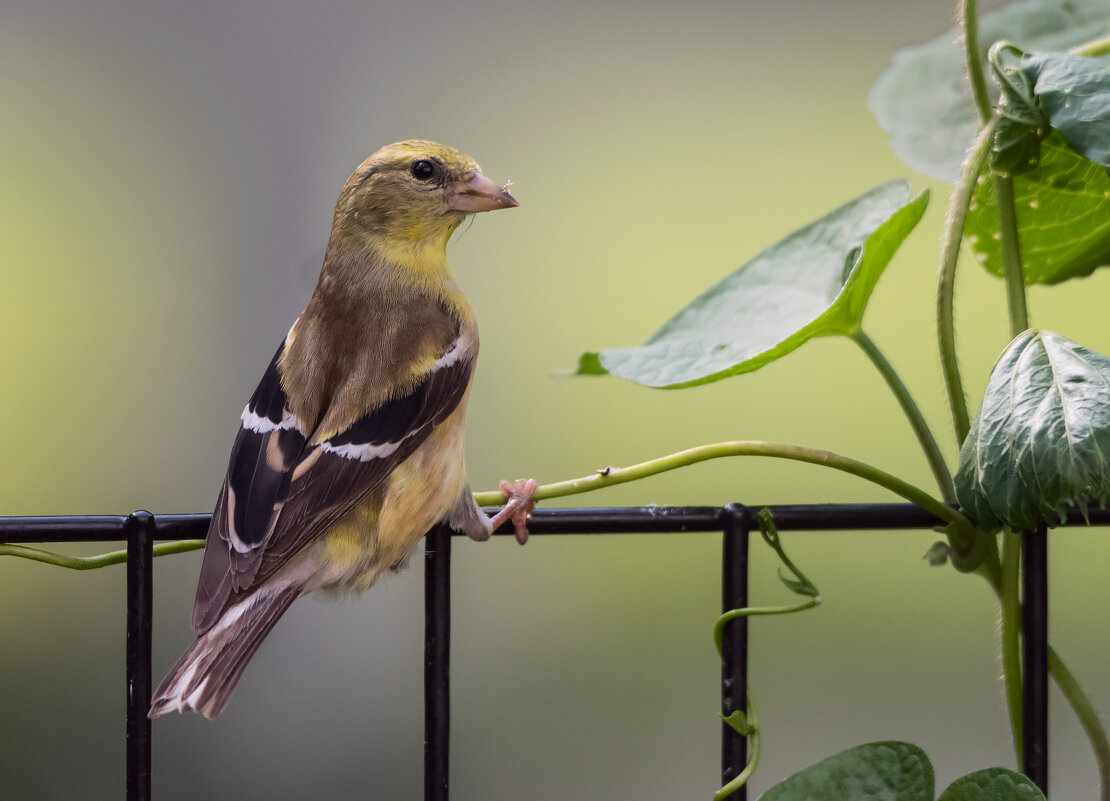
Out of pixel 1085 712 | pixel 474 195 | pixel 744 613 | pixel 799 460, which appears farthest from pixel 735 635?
pixel 474 195

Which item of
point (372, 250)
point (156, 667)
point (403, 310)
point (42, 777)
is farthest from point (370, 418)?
point (42, 777)

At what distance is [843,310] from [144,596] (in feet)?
1.83

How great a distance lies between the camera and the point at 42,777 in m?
3.12

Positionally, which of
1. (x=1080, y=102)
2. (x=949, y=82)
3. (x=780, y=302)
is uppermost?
(x=949, y=82)

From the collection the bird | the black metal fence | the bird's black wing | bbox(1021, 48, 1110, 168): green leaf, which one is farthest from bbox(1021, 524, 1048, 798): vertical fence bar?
the bird's black wing

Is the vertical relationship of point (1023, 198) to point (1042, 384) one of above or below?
above

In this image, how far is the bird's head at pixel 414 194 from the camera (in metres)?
1.15

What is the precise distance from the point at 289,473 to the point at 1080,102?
0.66 metres

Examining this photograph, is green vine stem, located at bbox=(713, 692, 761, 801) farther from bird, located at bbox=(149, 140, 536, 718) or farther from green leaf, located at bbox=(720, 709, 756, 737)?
bird, located at bbox=(149, 140, 536, 718)

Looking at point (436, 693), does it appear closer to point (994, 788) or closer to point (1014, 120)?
point (994, 788)

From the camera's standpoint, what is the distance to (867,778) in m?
0.72

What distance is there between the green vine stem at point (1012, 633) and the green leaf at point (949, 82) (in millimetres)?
367

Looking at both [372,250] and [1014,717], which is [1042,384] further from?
[372,250]

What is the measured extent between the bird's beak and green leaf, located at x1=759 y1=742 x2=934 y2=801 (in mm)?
649
